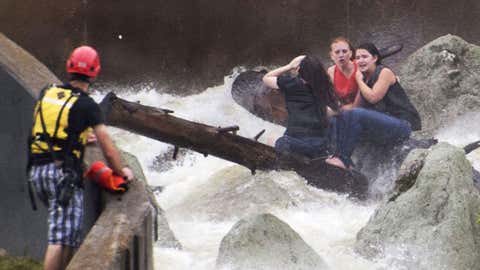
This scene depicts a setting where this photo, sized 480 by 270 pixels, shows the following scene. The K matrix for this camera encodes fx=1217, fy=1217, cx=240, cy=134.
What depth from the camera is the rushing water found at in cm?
1098

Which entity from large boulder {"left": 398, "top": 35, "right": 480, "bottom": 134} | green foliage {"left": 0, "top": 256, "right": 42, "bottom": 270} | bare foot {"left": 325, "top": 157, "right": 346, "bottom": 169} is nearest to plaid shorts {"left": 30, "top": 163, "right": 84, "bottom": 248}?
green foliage {"left": 0, "top": 256, "right": 42, "bottom": 270}

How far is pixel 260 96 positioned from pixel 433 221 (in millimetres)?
6042

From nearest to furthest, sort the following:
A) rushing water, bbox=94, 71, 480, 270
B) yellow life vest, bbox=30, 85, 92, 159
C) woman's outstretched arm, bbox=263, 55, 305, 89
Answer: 1. yellow life vest, bbox=30, 85, 92, 159
2. rushing water, bbox=94, 71, 480, 270
3. woman's outstretched arm, bbox=263, 55, 305, 89

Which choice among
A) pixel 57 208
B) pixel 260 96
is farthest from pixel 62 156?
pixel 260 96

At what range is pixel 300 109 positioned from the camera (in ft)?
48.5

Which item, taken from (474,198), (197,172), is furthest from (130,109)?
(474,198)

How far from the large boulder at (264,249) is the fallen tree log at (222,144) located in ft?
11.5

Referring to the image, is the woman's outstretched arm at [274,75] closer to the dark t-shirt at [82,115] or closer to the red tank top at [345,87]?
the red tank top at [345,87]

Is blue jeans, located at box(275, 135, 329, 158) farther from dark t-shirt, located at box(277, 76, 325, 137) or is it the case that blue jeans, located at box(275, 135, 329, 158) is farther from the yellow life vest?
the yellow life vest

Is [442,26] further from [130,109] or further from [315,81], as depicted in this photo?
[130,109]

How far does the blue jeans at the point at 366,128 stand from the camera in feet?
47.9

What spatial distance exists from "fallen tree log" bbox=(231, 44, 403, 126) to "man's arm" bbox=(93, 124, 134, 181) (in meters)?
8.46

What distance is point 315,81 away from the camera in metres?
14.7

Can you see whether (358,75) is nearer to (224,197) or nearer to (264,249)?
(224,197)
